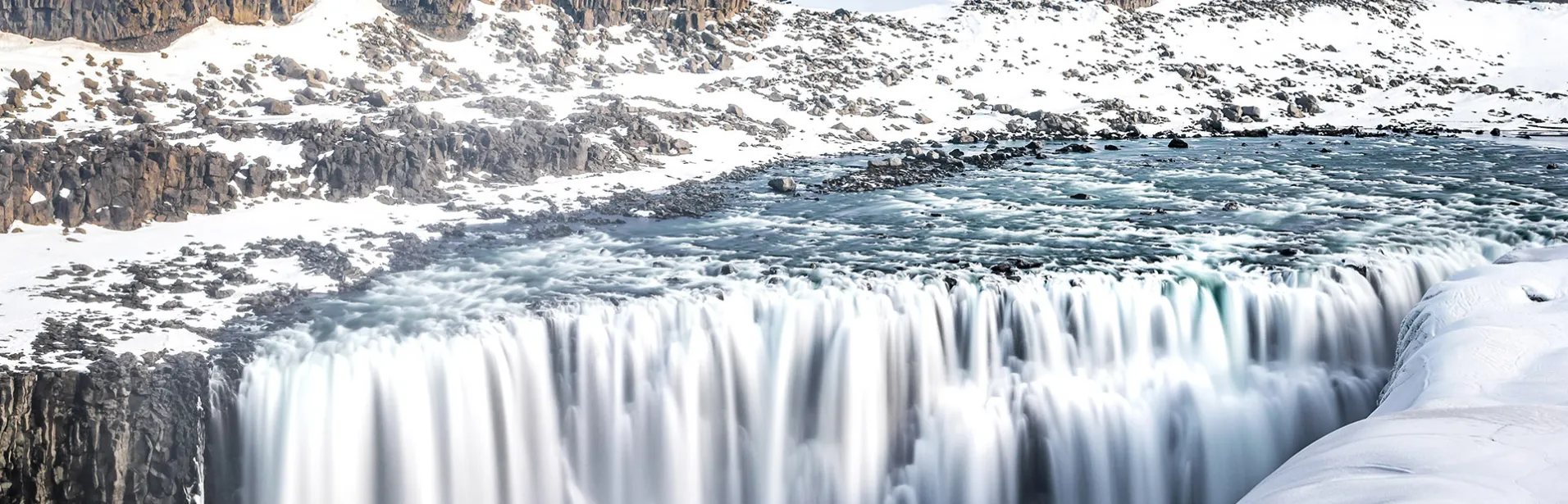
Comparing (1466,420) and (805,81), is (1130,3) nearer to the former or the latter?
(805,81)

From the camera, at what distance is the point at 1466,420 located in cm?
926

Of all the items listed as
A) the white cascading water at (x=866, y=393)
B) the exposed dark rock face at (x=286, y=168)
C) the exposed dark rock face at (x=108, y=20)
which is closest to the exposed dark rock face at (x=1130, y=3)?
the exposed dark rock face at (x=286, y=168)

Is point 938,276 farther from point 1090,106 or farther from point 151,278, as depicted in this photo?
point 1090,106

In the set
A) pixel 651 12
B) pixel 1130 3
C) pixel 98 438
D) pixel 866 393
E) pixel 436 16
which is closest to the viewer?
pixel 98 438

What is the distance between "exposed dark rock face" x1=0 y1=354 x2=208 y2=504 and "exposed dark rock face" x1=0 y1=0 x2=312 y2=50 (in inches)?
864

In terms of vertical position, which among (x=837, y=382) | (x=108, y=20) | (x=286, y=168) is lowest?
(x=837, y=382)

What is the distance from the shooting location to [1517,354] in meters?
11.2

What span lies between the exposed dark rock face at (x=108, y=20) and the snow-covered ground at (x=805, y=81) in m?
0.64

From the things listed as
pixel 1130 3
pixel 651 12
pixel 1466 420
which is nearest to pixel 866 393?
pixel 1466 420

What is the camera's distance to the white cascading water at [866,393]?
1591cm

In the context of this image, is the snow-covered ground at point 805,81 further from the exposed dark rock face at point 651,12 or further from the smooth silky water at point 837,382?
the smooth silky water at point 837,382

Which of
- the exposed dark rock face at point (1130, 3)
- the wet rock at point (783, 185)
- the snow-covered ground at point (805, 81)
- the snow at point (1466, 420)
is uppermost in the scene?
the exposed dark rock face at point (1130, 3)

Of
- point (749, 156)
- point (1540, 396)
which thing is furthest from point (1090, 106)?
point (1540, 396)

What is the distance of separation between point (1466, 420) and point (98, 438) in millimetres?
15486
